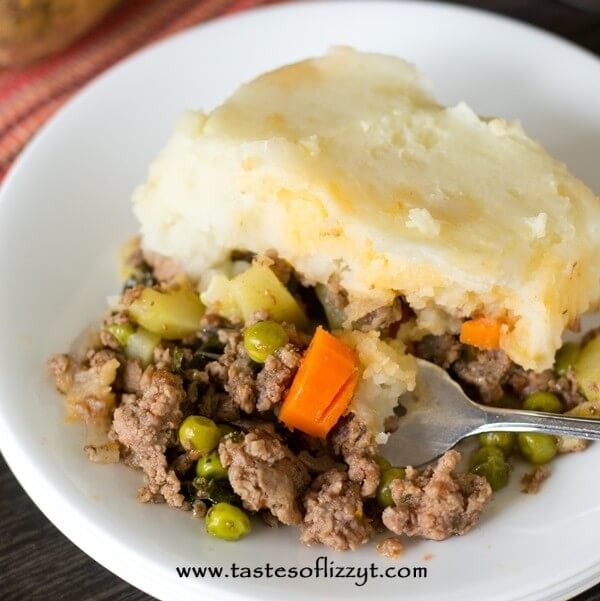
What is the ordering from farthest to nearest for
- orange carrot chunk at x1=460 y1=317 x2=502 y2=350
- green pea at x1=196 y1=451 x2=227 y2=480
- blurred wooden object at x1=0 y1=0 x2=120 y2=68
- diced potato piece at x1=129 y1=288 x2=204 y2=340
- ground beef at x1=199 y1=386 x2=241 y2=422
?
blurred wooden object at x1=0 y1=0 x2=120 y2=68
diced potato piece at x1=129 y1=288 x2=204 y2=340
orange carrot chunk at x1=460 y1=317 x2=502 y2=350
ground beef at x1=199 y1=386 x2=241 y2=422
green pea at x1=196 y1=451 x2=227 y2=480

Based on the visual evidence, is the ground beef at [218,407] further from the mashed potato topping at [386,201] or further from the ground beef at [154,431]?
the mashed potato topping at [386,201]

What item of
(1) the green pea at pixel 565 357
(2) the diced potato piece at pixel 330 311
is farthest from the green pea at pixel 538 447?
(2) the diced potato piece at pixel 330 311

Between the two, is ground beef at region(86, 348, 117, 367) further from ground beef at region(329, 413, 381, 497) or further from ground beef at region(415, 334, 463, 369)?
ground beef at region(415, 334, 463, 369)

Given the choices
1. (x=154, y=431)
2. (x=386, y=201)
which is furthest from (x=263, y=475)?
(x=386, y=201)

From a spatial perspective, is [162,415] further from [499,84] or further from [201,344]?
[499,84]

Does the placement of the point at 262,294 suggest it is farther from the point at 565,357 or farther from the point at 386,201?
the point at 565,357

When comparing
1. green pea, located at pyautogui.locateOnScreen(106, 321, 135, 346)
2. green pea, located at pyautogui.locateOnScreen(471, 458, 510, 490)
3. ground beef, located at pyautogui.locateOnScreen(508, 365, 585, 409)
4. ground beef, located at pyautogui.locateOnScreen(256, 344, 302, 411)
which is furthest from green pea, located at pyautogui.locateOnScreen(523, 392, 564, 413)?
green pea, located at pyautogui.locateOnScreen(106, 321, 135, 346)

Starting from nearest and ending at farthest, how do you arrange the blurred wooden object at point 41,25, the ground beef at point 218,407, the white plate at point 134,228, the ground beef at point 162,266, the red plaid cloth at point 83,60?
the white plate at point 134,228
the ground beef at point 218,407
the ground beef at point 162,266
the blurred wooden object at point 41,25
the red plaid cloth at point 83,60
